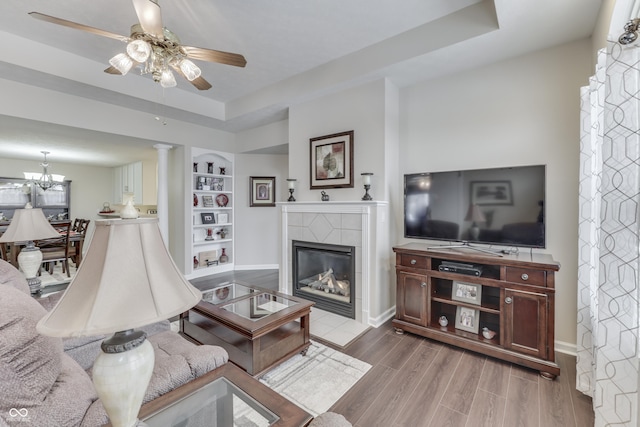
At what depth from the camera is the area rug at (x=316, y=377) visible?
6.26 feet

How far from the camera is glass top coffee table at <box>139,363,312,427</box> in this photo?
42.4 inches

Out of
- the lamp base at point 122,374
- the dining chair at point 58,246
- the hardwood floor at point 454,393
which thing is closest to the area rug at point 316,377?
the hardwood floor at point 454,393

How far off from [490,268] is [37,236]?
3957 millimetres

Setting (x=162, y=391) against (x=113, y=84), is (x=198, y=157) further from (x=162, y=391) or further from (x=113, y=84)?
(x=162, y=391)

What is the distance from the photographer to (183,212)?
15.7 feet

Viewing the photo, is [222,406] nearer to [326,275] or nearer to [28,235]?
[28,235]

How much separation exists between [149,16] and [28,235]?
80.6 inches

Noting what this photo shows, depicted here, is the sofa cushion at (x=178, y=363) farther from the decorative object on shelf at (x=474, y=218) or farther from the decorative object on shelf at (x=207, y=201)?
the decorative object on shelf at (x=207, y=201)

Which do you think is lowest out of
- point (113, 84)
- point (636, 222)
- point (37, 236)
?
point (37, 236)

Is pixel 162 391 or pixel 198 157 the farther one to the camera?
pixel 198 157

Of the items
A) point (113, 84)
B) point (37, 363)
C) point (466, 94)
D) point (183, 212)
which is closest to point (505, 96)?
point (466, 94)

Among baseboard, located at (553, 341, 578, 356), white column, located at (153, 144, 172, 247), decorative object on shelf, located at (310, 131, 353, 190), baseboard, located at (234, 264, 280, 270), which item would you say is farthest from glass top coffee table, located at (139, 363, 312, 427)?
baseboard, located at (234, 264, 280, 270)

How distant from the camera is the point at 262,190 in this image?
5.66m

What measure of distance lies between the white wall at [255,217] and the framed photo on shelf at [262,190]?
80mm
